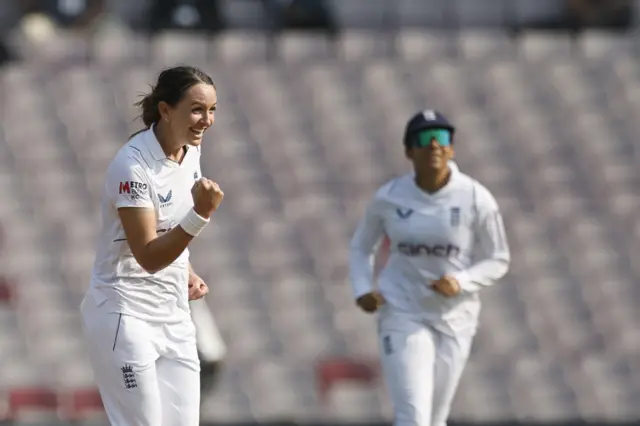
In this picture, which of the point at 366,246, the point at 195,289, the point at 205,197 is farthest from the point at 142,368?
the point at 366,246

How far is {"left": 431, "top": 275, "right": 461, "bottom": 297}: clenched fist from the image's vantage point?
7.83 metres

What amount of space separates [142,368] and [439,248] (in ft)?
8.36

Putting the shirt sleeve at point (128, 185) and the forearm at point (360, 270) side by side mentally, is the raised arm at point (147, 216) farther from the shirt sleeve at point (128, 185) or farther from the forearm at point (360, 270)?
the forearm at point (360, 270)

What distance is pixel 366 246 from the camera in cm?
834

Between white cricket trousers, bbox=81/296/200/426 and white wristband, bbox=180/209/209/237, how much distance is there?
0.54 meters

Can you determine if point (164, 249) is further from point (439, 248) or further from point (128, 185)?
point (439, 248)

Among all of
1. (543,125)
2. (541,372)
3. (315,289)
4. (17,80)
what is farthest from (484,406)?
(17,80)

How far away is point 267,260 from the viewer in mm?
15000

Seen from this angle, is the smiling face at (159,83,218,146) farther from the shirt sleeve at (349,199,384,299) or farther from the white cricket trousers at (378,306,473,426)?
the shirt sleeve at (349,199,384,299)

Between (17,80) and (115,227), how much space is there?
10.1m

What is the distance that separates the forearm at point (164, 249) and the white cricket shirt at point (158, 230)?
236mm

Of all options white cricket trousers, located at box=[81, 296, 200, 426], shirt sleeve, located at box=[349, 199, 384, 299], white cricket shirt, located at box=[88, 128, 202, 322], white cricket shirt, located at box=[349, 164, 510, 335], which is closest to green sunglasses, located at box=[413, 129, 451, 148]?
white cricket shirt, located at box=[349, 164, 510, 335]

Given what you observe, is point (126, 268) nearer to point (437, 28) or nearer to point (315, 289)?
point (315, 289)

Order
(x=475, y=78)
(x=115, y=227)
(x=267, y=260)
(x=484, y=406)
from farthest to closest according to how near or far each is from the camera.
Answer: (x=475, y=78), (x=267, y=260), (x=484, y=406), (x=115, y=227)
